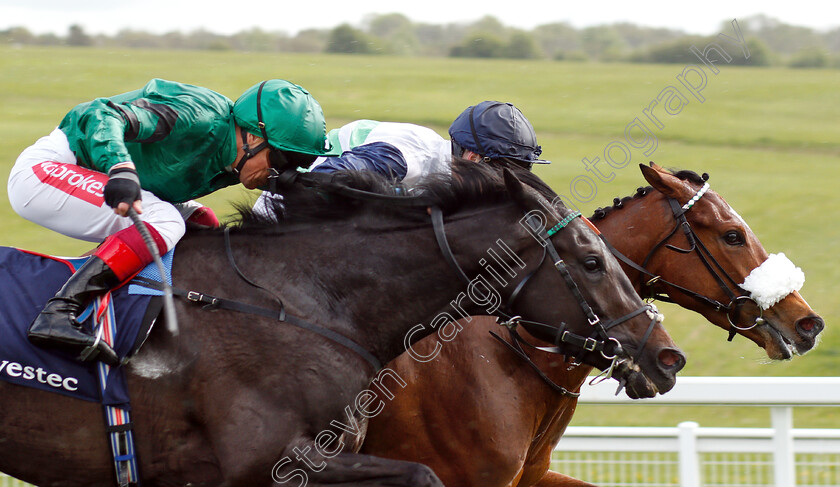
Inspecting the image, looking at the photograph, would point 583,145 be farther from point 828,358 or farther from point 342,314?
point 342,314

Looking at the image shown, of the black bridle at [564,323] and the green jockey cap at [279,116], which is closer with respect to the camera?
the black bridle at [564,323]

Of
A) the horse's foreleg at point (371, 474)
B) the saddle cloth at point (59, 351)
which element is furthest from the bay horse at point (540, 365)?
the saddle cloth at point (59, 351)

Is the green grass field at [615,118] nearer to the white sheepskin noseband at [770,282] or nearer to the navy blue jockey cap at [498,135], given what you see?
the white sheepskin noseband at [770,282]

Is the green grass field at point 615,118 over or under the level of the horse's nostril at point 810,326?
over

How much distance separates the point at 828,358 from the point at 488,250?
5.83 metres

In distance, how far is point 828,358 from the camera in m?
7.55

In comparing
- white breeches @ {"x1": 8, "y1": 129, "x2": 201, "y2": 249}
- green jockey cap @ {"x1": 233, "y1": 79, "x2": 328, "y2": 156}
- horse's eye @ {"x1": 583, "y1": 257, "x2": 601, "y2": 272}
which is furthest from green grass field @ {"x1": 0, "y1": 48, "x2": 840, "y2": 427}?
white breeches @ {"x1": 8, "y1": 129, "x2": 201, "y2": 249}

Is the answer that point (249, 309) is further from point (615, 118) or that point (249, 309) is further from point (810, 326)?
point (615, 118)

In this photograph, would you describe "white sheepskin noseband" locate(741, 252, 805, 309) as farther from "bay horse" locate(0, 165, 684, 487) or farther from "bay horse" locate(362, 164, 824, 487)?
"bay horse" locate(0, 165, 684, 487)

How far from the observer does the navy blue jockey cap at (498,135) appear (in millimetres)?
3666

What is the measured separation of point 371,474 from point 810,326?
212 centimetres

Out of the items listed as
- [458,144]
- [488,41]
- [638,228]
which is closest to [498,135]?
[458,144]

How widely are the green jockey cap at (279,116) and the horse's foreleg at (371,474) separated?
1.11 m

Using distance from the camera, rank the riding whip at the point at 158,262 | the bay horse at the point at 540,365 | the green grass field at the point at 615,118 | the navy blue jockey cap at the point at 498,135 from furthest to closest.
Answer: the green grass field at the point at 615,118, the navy blue jockey cap at the point at 498,135, the bay horse at the point at 540,365, the riding whip at the point at 158,262
